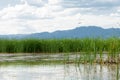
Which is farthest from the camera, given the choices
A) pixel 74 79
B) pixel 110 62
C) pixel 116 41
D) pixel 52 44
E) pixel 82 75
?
pixel 52 44

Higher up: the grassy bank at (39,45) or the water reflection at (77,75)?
the water reflection at (77,75)

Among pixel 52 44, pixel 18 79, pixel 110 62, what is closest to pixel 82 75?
pixel 18 79

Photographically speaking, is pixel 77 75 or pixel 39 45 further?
pixel 39 45

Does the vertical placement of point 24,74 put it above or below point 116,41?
below

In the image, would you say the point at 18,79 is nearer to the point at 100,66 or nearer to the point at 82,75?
the point at 82,75

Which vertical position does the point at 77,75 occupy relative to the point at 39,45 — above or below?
above

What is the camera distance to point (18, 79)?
451 inches

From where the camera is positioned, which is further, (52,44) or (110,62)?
(52,44)

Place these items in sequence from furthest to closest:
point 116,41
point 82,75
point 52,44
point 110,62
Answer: point 52,44
point 110,62
point 116,41
point 82,75

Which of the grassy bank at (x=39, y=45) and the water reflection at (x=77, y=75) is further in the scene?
the grassy bank at (x=39, y=45)

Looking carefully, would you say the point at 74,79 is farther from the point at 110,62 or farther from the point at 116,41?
the point at 110,62

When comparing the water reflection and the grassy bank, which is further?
the grassy bank

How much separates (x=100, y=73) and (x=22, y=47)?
1368 cm

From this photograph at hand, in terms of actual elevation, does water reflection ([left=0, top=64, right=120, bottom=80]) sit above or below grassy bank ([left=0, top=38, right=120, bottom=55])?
above
